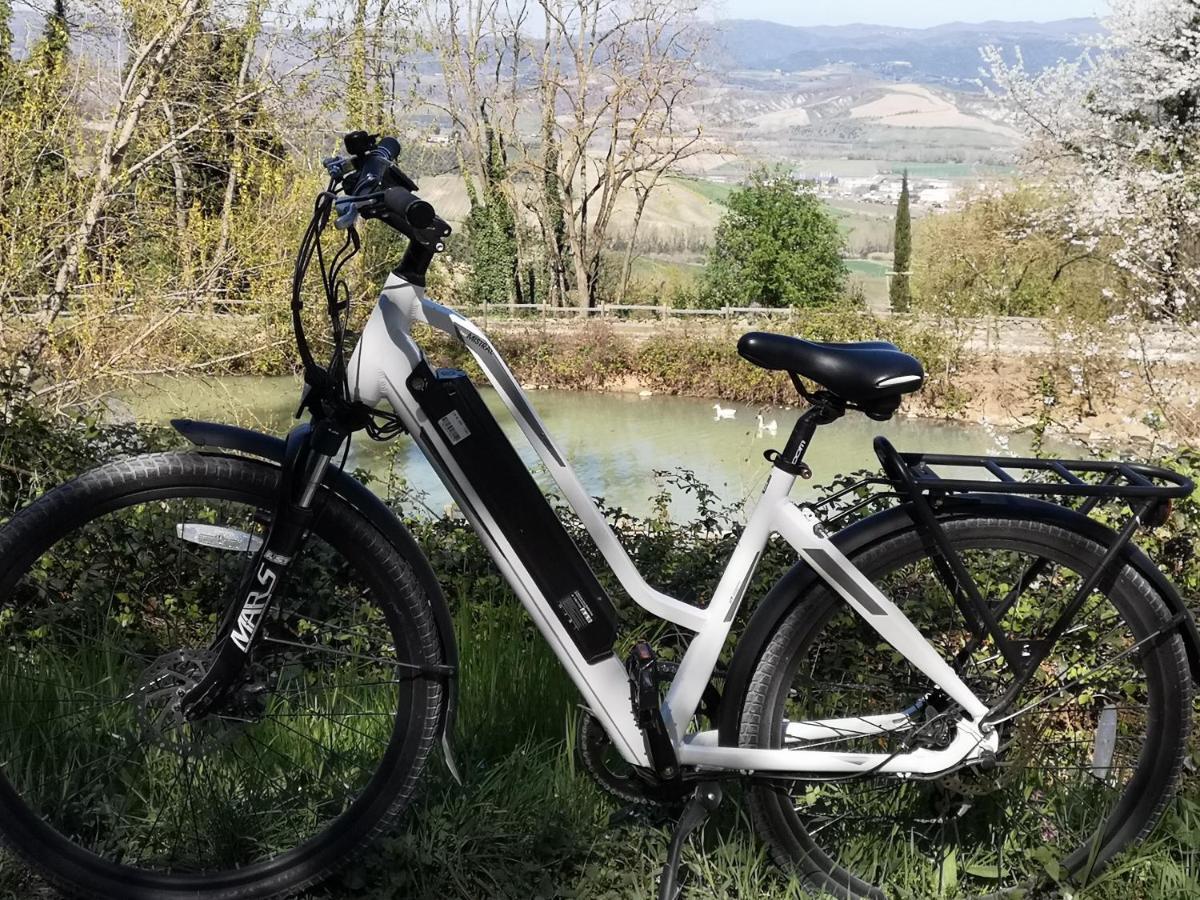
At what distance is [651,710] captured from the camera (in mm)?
1703

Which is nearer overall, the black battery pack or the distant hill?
the black battery pack

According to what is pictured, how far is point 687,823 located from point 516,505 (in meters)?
0.57

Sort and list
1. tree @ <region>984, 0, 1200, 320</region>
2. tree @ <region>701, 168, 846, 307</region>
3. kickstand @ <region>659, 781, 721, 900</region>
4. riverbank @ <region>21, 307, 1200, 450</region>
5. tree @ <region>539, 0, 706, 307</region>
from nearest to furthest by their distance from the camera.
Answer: kickstand @ <region>659, 781, 721, 900</region>, riverbank @ <region>21, 307, 1200, 450</region>, tree @ <region>984, 0, 1200, 320</region>, tree @ <region>539, 0, 706, 307</region>, tree @ <region>701, 168, 846, 307</region>

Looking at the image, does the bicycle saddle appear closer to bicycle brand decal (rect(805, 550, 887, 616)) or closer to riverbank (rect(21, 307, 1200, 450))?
bicycle brand decal (rect(805, 550, 887, 616))

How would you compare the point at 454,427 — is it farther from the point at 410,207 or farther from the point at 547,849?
the point at 547,849

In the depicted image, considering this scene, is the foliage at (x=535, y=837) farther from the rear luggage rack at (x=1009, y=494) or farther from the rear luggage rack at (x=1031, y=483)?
the rear luggage rack at (x=1031, y=483)

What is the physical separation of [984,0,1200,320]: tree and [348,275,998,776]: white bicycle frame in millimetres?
12411

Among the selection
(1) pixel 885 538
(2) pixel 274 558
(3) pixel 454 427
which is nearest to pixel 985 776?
(1) pixel 885 538

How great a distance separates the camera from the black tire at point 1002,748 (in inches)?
67.5

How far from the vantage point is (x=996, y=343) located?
1784 centimetres

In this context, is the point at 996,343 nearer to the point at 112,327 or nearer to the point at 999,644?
the point at 112,327

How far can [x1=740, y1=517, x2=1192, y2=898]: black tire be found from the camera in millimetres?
1715

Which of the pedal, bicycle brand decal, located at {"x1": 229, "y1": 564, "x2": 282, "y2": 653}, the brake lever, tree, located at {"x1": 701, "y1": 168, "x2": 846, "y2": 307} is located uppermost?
the brake lever

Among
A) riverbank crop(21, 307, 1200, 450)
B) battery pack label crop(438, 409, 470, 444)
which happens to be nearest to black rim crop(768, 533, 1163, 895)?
battery pack label crop(438, 409, 470, 444)
